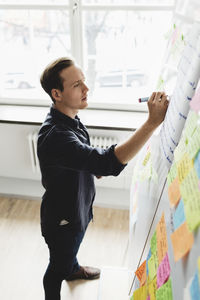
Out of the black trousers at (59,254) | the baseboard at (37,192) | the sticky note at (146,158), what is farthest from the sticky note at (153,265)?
the baseboard at (37,192)

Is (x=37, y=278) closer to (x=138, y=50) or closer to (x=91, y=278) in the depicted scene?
(x=91, y=278)

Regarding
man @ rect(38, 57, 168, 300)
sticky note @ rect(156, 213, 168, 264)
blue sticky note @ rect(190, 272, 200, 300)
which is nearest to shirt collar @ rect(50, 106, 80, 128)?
man @ rect(38, 57, 168, 300)

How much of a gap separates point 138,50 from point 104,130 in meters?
0.69

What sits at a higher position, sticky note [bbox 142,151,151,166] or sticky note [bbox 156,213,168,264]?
sticky note [bbox 156,213,168,264]

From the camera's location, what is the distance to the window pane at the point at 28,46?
231 cm

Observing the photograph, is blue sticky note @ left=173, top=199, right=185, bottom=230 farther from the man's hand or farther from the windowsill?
the windowsill

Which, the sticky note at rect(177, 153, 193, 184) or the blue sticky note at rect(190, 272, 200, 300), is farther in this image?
the sticky note at rect(177, 153, 193, 184)

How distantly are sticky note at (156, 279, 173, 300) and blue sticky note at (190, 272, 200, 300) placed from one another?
0.37ft

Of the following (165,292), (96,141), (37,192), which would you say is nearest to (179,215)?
(165,292)

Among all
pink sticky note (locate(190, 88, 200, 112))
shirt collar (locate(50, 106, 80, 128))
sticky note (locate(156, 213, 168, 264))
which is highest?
pink sticky note (locate(190, 88, 200, 112))

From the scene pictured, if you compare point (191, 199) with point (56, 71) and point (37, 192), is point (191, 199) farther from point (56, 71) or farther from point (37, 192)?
point (37, 192)

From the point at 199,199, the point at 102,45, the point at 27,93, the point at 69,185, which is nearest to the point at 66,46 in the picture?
the point at 102,45

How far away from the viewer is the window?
217 centimetres

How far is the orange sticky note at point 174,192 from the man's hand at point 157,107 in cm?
30
